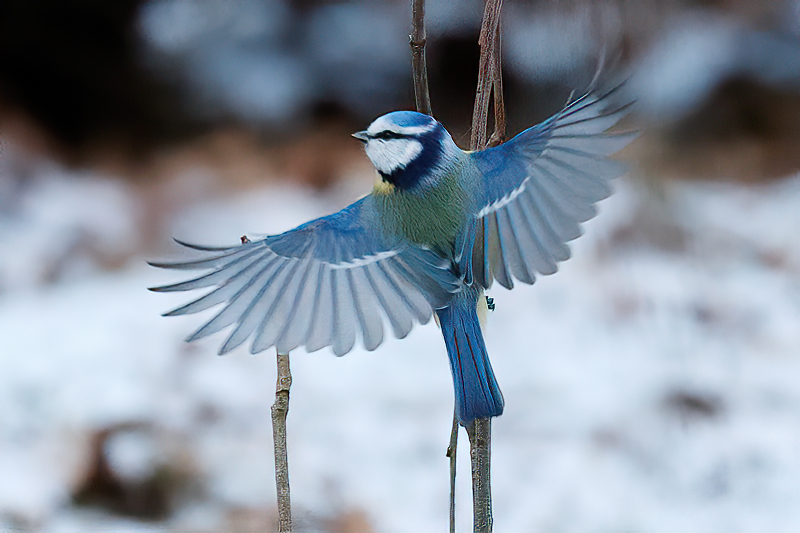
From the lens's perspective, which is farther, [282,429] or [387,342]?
[387,342]

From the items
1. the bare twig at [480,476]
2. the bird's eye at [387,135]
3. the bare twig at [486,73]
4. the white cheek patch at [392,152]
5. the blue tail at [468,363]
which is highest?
the bare twig at [486,73]

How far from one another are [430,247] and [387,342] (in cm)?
56

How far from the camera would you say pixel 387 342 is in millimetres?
938

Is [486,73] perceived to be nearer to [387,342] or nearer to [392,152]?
[392,152]

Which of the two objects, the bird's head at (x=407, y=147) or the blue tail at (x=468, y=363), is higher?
the bird's head at (x=407, y=147)

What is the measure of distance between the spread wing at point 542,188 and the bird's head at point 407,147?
0.11ft

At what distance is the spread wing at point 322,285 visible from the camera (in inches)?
14.6

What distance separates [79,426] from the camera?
2.81ft

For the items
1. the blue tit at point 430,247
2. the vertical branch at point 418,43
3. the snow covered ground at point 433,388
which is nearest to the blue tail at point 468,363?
the blue tit at point 430,247

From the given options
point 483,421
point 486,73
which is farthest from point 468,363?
point 486,73

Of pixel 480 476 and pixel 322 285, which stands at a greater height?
pixel 322 285

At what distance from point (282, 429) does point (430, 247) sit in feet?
0.41

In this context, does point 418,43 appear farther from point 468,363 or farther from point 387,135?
point 468,363

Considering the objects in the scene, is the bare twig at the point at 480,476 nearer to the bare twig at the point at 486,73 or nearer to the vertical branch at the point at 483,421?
the vertical branch at the point at 483,421
